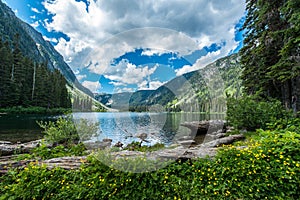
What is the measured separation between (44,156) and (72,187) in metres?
2.04

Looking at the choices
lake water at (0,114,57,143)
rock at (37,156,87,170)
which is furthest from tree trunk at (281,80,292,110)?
lake water at (0,114,57,143)

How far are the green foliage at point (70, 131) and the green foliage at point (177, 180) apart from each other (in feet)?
13.4

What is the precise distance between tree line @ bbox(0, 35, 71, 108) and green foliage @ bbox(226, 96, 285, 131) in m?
49.2

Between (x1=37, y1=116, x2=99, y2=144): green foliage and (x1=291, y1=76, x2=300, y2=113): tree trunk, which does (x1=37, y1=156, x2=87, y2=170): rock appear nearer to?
(x1=37, y1=116, x2=99, y2=144): green foliage

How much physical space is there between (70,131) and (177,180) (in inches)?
258

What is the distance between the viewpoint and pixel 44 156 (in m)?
4.68

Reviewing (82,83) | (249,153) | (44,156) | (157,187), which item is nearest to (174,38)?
(82,83)

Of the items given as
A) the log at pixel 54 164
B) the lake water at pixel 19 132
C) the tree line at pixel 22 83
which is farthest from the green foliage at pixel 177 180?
the tree line at pixel 22 83

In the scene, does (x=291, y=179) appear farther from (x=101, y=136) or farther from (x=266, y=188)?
(x=101, y=136)

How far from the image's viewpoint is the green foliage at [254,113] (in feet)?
32.0

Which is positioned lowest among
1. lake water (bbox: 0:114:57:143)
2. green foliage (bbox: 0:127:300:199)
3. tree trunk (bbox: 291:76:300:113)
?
lake water (bbox: 0:114:57:143)

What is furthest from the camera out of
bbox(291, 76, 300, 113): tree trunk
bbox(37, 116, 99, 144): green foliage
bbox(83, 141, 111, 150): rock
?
bbox(291, 76, 300, 113): tree trunk

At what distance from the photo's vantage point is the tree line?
3866 cm

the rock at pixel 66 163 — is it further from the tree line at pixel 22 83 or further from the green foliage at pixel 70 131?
the tree line at pixel 22 83
